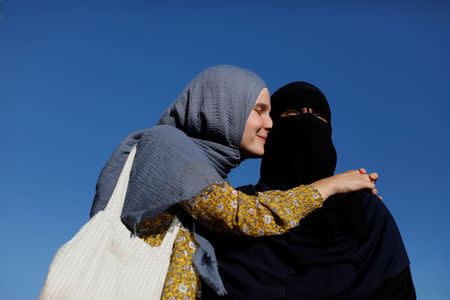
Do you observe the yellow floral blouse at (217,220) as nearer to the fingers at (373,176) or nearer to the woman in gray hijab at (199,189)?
the woman in gray hijab at (199,189)

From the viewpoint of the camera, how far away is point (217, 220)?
1829mm

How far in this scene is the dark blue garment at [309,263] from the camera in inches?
75.1

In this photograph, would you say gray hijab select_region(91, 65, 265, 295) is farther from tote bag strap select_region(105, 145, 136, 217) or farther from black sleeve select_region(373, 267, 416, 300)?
black sleeve select_region(373, 267, 416, 300)

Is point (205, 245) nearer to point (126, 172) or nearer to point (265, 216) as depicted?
point (265, 216)

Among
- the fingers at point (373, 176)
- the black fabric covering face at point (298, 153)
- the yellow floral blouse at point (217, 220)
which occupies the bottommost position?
the yellow floral blouse at point (217, 220)

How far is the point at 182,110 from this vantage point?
2371mm

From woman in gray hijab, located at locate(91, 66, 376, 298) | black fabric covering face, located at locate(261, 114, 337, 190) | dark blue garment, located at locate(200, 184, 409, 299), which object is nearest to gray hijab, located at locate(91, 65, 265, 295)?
woman in gray hijab, located at locate(91, 66, 376, 298)

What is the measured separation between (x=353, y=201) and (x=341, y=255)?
0.34 meters

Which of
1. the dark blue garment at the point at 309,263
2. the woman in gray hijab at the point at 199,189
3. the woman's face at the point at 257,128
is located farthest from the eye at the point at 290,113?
the dark blue garment at the point at 309,263

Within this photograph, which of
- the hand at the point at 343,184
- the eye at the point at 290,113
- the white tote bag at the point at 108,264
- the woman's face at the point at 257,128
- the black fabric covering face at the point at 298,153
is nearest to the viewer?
the white tote bag at the point at 108,264

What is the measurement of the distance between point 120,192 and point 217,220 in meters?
0.54

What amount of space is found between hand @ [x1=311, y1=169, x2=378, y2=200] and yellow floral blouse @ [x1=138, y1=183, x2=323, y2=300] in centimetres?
21

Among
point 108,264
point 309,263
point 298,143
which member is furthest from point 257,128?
point 108,264

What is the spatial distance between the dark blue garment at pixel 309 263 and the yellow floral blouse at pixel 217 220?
0.17 m
